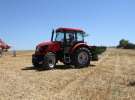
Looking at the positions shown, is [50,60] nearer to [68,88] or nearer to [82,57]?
[82,57]

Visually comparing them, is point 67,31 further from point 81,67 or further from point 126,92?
point 126,92

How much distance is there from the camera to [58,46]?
70.7 feet

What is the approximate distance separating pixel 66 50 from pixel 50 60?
1.45 m

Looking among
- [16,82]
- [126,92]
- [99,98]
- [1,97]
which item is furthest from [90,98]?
[16,82]

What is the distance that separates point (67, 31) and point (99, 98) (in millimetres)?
11173

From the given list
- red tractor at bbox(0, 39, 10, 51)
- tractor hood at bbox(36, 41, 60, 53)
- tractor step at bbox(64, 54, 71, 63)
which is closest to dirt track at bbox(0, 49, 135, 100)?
tractor hood at bbox(36, 41, 60, 53)

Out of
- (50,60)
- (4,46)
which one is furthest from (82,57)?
(4,46)

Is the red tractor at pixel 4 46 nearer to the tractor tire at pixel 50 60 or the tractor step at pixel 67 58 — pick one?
the tractor step at pixel 67 58

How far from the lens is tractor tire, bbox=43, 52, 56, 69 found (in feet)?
67.2

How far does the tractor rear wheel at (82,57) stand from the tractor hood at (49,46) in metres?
1.22

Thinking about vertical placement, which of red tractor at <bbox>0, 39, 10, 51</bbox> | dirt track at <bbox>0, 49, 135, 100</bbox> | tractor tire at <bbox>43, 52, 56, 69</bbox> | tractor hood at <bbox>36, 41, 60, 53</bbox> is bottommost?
dirt track at <bbox>0, 49, 135, 100</bbox>

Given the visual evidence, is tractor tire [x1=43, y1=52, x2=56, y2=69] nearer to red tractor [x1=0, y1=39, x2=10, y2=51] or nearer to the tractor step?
the tractor step

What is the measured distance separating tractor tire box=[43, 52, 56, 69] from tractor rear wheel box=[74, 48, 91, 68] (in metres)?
1.52

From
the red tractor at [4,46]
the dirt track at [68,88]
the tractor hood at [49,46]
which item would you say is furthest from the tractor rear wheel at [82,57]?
the red tractor at [4,46]
